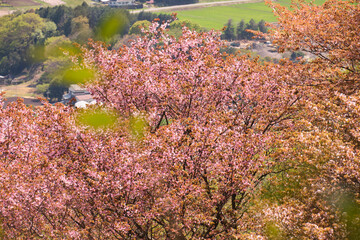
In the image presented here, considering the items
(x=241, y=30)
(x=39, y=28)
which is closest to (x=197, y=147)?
(x=241, y=30)

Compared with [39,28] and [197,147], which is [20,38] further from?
[197,147]

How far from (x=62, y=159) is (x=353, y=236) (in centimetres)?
942

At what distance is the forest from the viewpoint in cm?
958


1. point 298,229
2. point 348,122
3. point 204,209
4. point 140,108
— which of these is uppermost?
point 348,122

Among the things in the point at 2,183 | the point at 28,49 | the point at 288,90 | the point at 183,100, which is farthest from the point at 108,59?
the point at 28,49

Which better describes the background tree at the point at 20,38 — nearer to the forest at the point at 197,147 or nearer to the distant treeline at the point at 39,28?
the distant treeline at the point at 39,28

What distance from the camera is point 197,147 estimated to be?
1098cm

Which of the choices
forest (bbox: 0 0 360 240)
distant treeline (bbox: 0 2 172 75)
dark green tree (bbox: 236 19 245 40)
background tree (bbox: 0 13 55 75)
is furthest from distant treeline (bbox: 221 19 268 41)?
forest (bbox: 0 0 360 240)

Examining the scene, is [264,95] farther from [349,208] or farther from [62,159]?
[62,159]

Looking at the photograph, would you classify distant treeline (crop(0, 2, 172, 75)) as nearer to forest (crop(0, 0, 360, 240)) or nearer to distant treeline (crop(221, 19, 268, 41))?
distant treeline (crop(221, 19, 268, 41))

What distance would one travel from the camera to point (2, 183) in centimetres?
1241

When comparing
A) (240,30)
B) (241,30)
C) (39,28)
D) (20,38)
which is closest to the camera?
(39,28)

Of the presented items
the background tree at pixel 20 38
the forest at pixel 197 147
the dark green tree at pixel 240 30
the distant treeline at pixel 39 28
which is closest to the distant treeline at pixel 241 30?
the dark green tree at pixel 240 30

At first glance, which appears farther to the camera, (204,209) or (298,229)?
(204,209)
